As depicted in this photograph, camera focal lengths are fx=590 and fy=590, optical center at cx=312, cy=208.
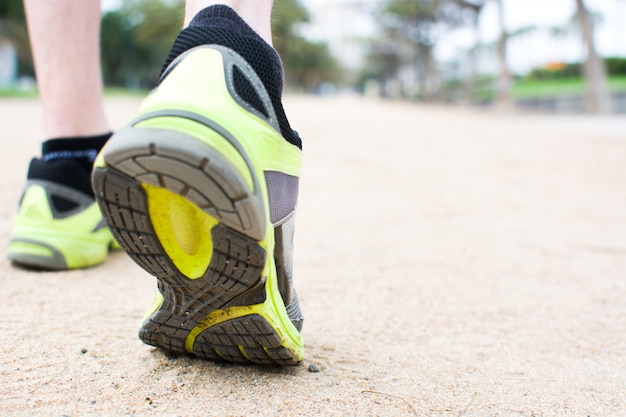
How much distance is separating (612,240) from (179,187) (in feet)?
6.33

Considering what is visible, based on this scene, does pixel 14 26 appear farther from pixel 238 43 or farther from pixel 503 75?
pixel 238 43

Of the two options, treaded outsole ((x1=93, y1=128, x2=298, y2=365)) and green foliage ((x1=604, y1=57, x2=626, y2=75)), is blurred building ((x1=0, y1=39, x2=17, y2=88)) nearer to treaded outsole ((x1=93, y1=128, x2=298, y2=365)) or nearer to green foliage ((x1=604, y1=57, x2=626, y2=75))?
green foliage ((x1=604, y1=57, x2=626, y2=75))

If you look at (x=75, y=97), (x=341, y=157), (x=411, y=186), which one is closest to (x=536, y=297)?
(x=75, y=97)

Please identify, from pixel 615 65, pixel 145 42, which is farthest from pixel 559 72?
pixel 145 42

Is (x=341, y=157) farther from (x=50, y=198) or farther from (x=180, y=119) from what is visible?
A: (x=180, y=119)

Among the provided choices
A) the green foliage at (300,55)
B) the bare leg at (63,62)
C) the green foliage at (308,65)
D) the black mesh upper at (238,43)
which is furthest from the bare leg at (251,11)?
the green foliage at (308,65)

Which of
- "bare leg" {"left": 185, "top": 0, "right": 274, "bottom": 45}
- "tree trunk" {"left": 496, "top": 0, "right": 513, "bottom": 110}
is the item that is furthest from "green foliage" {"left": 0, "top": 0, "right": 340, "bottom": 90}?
"bare leg" {"left": 185, "top": 0, "right": 274, "bottom": 45}

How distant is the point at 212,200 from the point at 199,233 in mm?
80

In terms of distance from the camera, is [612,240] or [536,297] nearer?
[536,297]

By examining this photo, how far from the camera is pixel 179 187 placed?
24.9 inches

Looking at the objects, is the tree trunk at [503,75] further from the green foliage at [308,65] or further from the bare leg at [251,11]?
the green foliage at [308,65]

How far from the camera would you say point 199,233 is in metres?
0.70

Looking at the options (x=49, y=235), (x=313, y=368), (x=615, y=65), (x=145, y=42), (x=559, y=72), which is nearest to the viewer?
(x=313, y=368)

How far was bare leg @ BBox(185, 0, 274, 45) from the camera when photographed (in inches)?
32.5
